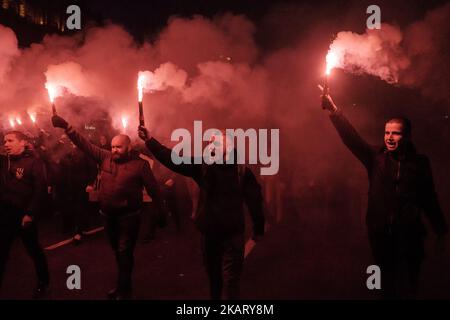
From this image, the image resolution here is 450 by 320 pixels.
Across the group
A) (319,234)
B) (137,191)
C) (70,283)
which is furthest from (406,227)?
(319,234)

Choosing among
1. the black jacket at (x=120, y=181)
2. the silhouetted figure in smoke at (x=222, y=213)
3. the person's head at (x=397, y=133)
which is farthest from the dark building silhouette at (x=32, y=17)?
the person's head at (x=397, y=133)

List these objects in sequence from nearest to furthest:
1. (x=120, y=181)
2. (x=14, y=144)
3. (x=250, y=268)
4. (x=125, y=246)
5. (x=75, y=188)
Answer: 1. (x=125, y=246)
2. (x=120, y=181)
3. (x=14, y=144)
4. (x=250, y=268)
5. (x=75, y=188)

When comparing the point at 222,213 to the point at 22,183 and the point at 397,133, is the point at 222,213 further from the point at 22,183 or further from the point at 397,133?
the point at 22,183

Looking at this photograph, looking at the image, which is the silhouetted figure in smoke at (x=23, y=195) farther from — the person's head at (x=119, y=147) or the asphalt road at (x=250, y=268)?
the person's head at (x=119, y=147)

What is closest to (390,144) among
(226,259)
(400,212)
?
(400,212)

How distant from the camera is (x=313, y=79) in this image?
9500 millimetres

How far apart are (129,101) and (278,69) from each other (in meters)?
2.94

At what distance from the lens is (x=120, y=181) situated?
4777 millimetres

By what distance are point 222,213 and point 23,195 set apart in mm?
2188

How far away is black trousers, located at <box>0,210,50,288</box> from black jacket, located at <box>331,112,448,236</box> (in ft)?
10.6

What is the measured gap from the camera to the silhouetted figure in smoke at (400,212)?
384 cm

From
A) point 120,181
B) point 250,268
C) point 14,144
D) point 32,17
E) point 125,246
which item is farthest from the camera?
point 32,17

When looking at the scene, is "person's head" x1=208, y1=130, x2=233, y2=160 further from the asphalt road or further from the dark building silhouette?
the dark building silhouette

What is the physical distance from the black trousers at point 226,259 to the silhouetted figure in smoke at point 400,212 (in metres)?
1.12
